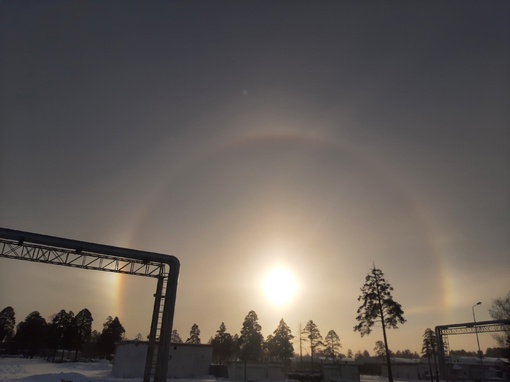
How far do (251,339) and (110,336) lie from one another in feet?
143

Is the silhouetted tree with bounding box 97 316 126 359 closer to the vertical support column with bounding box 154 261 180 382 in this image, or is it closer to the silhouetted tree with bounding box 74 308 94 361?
the silhouetted tree with bounding box 74 308 94 361

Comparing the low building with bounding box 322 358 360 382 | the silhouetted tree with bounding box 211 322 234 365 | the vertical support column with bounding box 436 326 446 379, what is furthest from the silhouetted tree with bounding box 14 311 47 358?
the vertical support column with bounding box 436 326 446 379

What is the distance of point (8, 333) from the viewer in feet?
284

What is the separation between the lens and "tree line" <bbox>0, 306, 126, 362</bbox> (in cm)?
7762

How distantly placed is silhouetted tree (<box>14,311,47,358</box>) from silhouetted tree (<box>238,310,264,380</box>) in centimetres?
5993

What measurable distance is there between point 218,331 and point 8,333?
5446 cm

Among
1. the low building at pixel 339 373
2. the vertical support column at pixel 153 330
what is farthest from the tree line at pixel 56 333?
the vertical support column at pixel 153 330

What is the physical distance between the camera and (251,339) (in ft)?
193

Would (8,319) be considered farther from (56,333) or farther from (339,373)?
(339,373)

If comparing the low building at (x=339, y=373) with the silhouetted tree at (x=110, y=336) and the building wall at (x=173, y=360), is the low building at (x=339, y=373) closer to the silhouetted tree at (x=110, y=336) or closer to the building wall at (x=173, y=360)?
the building wall at (x=173, y=360)

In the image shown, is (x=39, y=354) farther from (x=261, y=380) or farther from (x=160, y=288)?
(x=160, y=288)

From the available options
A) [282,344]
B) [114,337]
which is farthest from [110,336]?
[282,344]

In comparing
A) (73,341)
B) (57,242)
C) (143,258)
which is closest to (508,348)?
(143,258)

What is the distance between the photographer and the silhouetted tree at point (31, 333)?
281ft
